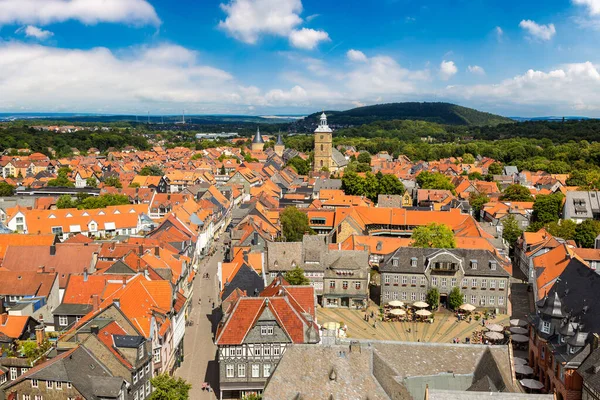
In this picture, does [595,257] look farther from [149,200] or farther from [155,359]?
[149,200]

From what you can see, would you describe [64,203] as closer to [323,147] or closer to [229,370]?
[229,370]

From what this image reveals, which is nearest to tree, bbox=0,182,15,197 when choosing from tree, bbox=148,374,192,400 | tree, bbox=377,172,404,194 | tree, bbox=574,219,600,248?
tree, bbox=377,172,404,194

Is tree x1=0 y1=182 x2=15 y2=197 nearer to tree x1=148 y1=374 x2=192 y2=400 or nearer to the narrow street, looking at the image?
the narrow street

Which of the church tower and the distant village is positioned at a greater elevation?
the church tower

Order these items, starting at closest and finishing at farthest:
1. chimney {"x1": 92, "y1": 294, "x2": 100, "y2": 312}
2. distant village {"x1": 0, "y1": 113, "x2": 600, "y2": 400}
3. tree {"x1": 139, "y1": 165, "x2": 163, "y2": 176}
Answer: distant village {"x1": 0, "y1": 113, "x2": 600, "y2": 400} → chimney {"x1": 92, "y1": 294, "x2": 100, "y2": 312} → tree {"x1": 139, "y1": 165, "x2": 163, "y2": 176}

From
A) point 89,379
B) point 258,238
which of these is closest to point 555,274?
point 258,238

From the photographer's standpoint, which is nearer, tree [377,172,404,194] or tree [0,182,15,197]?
tree [377,172,404,194]

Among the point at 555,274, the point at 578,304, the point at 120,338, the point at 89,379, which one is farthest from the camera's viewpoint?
the point at 555,274
